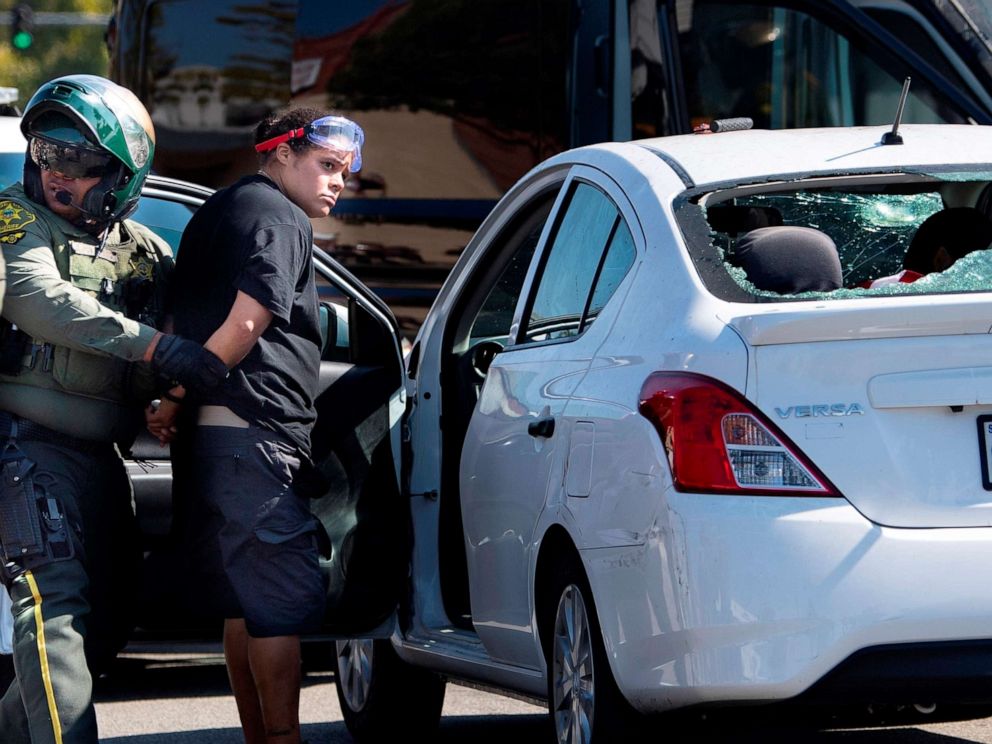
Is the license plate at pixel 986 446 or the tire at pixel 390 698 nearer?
the license plate at pixel 986 446

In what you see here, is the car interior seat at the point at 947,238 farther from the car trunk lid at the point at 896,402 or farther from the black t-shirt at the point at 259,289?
the black t-shirt at the point at 259,289

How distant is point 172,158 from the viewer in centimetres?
1029

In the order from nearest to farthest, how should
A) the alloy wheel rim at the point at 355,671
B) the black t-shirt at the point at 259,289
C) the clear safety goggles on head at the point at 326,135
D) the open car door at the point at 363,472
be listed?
1. the black t-shirt at the point at 259,289
2. the clear safety goggles on head at the point at 326,135
3. the open car door at the point at 363,472
4. the alloy wheel rim at the point at 355,671

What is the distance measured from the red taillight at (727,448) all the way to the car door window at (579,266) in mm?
683

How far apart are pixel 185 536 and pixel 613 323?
1.33 meters

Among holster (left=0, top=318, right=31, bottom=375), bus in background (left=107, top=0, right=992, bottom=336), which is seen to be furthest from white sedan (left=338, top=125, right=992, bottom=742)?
bus in background (left=107, top=0, right=992, bottom=336)

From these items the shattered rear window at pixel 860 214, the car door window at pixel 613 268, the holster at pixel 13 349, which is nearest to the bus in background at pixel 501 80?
the shattered rear window at pixel 860 214

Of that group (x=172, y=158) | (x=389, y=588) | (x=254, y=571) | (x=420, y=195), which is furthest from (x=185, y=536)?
(x=172, y=158)

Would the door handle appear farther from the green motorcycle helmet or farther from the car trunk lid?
the green motorcycle helmet

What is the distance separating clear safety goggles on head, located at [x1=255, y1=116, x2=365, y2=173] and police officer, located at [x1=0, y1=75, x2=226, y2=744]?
403 mm

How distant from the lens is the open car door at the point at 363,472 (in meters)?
5.22

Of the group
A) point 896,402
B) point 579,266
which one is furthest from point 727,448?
point 579,266

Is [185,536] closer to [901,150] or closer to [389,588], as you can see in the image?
[389,588]

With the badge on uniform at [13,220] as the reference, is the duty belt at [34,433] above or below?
below
